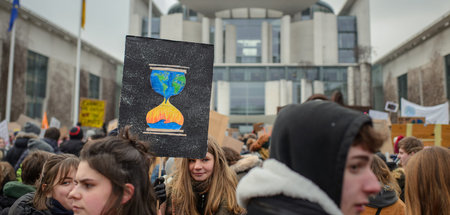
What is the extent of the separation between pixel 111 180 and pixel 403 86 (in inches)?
1501

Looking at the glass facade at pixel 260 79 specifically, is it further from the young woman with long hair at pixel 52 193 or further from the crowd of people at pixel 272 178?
the young woman with long hair at pixel 52 193

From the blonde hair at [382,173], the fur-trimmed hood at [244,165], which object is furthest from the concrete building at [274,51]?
the blonde hair at [382,173]

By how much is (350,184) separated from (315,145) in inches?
7.3

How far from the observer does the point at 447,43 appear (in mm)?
25891

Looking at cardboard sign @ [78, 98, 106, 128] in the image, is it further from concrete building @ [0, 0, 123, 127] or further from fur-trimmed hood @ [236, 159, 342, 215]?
concrete building @ [0, 0, 123, 127]

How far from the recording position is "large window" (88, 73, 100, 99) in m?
39.6

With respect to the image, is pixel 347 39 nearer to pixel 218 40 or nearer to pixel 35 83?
pixel 218 40

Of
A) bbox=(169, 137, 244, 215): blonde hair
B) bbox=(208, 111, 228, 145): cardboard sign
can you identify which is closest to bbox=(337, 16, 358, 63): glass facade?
bbox=(208, 111, 228, 145): cardboard sign

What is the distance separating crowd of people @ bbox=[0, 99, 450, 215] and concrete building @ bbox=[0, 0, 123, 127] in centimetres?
2587

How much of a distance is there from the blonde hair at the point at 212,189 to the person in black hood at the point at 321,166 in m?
1.78

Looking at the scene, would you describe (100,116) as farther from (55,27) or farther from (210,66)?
(55,27)

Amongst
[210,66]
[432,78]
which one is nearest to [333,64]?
[432,78]

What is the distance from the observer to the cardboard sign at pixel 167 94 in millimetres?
2559

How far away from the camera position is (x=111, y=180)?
1.90 metres
